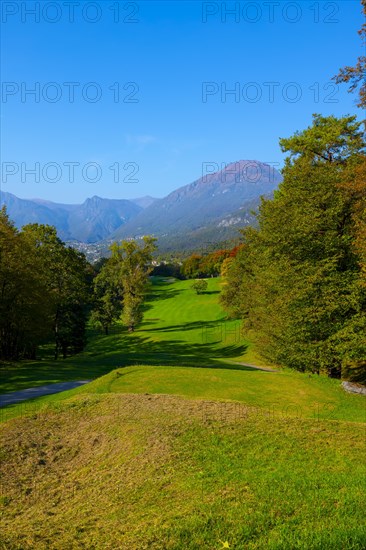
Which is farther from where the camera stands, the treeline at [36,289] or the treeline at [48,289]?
the treeline at [48,289]

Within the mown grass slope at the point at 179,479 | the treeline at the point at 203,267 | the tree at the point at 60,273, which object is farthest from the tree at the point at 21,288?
the treeline at the point at 203,267

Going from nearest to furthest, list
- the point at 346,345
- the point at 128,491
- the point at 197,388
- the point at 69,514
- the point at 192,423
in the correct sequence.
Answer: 1. the point at 69,514
2. the point at 128,491
3. the point at 192,423
4. the point at 197,388
5. the point at 346,345

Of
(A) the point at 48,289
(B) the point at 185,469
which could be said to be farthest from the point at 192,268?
(B) the point at 185,469

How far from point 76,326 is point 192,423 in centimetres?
4239

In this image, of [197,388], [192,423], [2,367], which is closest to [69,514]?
[192,423]

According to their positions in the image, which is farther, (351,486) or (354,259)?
(354,259)

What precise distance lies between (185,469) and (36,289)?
3072 cm

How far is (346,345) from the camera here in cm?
2395

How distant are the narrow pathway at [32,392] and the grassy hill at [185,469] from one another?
1.66 metres

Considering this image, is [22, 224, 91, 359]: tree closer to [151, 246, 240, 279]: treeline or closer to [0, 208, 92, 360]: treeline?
[0, 208, 92, 360]: treeline

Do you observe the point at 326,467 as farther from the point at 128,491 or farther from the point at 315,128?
the point at 315,128

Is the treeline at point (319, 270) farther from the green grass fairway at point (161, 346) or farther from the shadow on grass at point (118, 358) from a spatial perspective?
the green grass fairway at point (161, 346)

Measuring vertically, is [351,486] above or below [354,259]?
below

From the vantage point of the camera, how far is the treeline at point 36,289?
117ft
